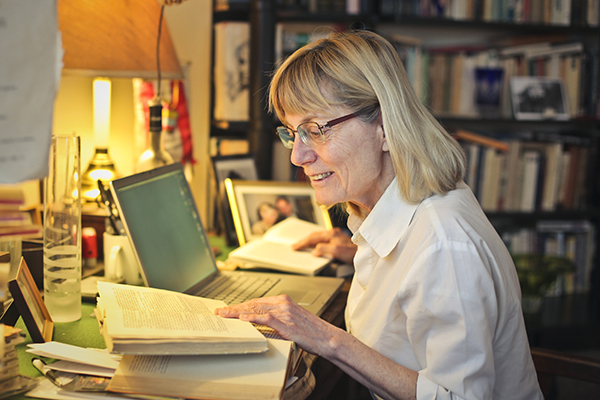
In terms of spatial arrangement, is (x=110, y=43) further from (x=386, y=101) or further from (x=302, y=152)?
(x=386, y=101)

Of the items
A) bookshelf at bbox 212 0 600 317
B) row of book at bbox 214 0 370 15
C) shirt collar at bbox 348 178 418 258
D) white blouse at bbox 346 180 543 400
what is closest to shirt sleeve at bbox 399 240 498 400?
white blouse at bbox 346 180 543 400

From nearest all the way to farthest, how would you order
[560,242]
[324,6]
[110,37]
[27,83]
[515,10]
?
[27,83] < [110,37] < [324,6] < [515,10] < [560,242]

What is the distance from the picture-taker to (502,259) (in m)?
0.93

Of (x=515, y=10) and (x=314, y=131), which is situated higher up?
(x=515, y=10)

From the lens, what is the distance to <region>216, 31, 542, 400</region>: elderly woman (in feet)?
2.71

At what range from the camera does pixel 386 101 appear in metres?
1.01

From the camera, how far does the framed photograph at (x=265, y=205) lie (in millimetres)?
1712

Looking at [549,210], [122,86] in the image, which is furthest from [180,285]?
[549,210]

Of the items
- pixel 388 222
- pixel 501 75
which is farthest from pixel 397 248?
pixel 501 75

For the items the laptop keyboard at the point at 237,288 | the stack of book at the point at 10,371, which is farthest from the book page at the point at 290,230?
the stack of book at the point at 10,371

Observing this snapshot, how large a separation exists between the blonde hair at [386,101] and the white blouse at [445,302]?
4 cm

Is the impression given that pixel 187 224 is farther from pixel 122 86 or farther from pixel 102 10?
pixel 122 86

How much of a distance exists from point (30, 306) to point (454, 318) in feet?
2.20

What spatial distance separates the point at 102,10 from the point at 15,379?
0.88 m
